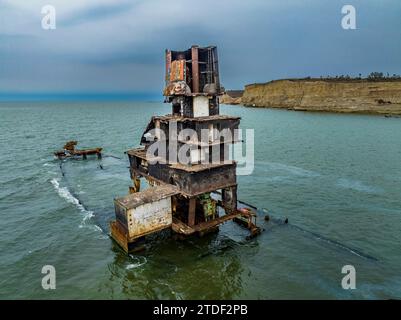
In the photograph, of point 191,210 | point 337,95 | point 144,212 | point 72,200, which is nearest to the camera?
point 144,212

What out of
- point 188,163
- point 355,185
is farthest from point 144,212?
point 355,185

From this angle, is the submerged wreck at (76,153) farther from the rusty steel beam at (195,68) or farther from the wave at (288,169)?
the rusty steel beam at (195,68)

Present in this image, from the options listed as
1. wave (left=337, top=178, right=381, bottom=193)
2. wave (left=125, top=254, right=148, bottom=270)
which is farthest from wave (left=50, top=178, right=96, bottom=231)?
wave (left=337, top=178, right=381, bottom=193)

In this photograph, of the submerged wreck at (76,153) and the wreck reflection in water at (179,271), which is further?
the submerged wreck at (76,153)

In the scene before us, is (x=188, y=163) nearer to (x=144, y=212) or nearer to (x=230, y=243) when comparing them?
(x=144, y=212)

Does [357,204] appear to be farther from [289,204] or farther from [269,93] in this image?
[269,93]

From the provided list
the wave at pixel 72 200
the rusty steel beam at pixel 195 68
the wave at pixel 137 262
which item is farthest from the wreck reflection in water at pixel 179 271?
the rusty steel beam at pixel 195 68

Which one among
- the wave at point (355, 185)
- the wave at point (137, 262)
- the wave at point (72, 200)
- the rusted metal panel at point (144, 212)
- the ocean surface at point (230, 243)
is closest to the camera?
the ocean surface at point (230, 243)
